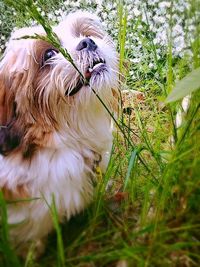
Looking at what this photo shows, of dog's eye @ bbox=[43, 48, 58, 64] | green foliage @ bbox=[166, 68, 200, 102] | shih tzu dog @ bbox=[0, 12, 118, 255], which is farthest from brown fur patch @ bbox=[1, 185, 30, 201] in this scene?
green foliage @ bbox=[166, 68, 200, 102]

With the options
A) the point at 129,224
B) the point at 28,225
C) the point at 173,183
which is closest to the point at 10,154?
the point at 28,225

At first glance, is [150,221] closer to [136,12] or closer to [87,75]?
[87,75]

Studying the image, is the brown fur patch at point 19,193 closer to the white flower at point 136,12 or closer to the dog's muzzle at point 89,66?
the dog's muzzle at point 89,66

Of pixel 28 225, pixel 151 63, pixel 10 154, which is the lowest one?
pixel 151 63

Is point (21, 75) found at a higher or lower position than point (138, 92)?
higher

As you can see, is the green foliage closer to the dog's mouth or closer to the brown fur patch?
the dog's mouth

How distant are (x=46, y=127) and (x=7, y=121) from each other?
0.15 meters

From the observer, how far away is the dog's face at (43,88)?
1811mm

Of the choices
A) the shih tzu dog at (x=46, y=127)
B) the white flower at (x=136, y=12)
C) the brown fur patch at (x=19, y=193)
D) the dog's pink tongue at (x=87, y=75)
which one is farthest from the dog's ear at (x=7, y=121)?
the white flower at (x=136, y=12)

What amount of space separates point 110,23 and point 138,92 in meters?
0.96

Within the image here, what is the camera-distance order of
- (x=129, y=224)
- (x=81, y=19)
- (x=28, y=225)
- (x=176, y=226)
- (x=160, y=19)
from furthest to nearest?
1. (x=160, y=19)
2. (x=81, y=19)
3. (x=28, y=225)
4. (x=129, y=224)
5. (x=176, y=226)

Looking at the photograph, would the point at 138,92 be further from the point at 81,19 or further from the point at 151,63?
the point at 81,19

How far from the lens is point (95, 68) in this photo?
6.04ft

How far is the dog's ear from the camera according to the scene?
5.94 feet
